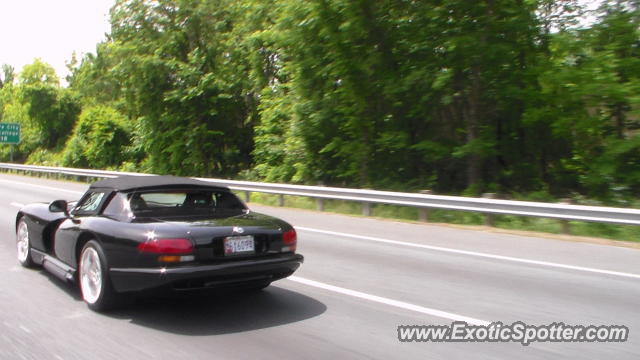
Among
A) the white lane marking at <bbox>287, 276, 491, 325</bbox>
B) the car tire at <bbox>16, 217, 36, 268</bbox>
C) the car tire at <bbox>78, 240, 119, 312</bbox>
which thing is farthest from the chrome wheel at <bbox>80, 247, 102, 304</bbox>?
the white lane marking at <bbox>287, 276, 491, 325</bbox>

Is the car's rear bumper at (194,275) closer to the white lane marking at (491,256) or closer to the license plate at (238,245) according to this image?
the license plate at (238,245)

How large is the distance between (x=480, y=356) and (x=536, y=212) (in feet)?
23.7

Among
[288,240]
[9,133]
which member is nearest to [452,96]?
[288,240]

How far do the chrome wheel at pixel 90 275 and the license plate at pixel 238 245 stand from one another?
1.28 meters

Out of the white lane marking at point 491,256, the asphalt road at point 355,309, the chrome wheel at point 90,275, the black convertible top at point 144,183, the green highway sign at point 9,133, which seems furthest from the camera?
the green highway sign at point 9,133

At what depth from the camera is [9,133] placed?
45438 mm

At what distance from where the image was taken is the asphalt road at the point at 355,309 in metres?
4.41

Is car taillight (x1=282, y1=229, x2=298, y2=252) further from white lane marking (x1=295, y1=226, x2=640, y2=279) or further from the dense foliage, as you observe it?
the dense foliage

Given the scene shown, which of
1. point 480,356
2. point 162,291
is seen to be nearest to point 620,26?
point 480,356

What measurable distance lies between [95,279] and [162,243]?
42.2 inches

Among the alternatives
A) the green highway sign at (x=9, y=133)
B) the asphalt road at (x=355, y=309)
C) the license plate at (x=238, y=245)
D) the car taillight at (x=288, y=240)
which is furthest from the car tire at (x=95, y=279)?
the green highway sign at (x=9, y=133)

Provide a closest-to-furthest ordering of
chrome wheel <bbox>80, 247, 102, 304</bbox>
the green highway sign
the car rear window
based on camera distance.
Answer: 1. chrome wheel <bbox>80, 247, 102, 304</bbox>
2. the car rear window
3. the green highway sign

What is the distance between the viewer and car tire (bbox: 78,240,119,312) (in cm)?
527

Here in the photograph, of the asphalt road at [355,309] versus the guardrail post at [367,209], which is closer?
the asphalt road at [355,309]
